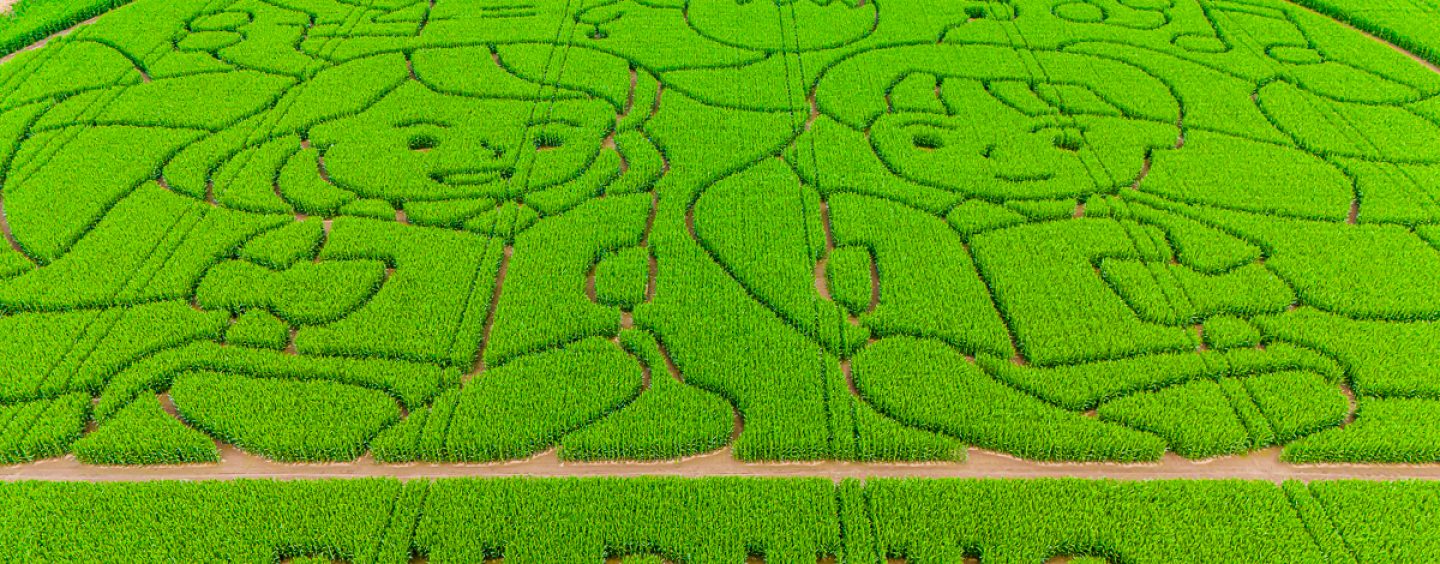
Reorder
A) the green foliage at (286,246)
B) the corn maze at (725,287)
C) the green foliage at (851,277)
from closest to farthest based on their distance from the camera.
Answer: the corn maze at (725,287)
the green foliage at (851,277)
the green foliage at (286,246)

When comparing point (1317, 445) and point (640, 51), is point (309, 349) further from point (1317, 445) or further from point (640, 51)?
point (1317, 445)

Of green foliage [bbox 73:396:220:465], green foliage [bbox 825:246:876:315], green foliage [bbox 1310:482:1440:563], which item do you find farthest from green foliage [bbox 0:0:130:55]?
green foliage [bbox 1310:482:1440:563]

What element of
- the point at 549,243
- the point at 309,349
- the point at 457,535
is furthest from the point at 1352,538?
the point at 309,349

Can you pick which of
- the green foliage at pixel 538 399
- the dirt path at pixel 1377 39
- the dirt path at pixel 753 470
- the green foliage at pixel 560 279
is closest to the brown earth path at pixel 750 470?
the dirt path at pixel 753 470

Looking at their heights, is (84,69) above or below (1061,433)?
above

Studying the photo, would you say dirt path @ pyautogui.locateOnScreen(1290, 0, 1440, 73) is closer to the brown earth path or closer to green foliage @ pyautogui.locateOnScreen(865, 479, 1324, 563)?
the brown earth path

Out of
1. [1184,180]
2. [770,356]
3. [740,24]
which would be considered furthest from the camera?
[740,24]

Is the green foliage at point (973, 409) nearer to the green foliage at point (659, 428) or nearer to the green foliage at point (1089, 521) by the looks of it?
the green foliage at point (1089, 521)
